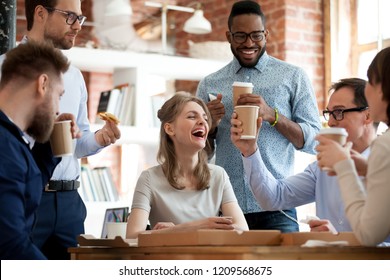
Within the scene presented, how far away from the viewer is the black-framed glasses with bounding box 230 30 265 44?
127 inches

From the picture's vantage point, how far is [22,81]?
208 cm

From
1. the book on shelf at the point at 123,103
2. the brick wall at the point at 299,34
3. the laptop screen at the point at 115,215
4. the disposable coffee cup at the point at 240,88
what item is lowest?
the laptop screen at the point at 115,215

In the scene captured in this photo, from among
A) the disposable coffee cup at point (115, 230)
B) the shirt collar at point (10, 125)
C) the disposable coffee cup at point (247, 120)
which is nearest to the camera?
the shirt collar at point (10, 125)

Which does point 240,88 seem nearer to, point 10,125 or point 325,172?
point 325,172

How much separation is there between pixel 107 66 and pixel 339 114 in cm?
344

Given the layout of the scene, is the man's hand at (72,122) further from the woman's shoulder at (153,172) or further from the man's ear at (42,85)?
the woman's shoulder at (153,172)

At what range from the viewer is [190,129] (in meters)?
3.09

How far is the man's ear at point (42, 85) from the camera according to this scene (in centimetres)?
208

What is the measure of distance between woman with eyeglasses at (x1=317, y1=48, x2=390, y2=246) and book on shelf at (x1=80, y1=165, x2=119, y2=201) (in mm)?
3943

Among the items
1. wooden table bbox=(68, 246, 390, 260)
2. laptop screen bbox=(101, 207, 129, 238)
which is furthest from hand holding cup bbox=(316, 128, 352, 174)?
laptop screen bbox=(101, 207, 129, 238)

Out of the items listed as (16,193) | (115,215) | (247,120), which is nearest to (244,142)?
(247,120)

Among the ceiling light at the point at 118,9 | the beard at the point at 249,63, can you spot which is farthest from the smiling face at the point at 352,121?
the ceiling light at the point at 118,9

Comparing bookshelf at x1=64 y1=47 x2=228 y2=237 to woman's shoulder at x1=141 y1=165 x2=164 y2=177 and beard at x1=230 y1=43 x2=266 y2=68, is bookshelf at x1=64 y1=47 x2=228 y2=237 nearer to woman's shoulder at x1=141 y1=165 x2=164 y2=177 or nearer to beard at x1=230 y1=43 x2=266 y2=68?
beard at x1=230 y1=43 x2=266 y2=68
